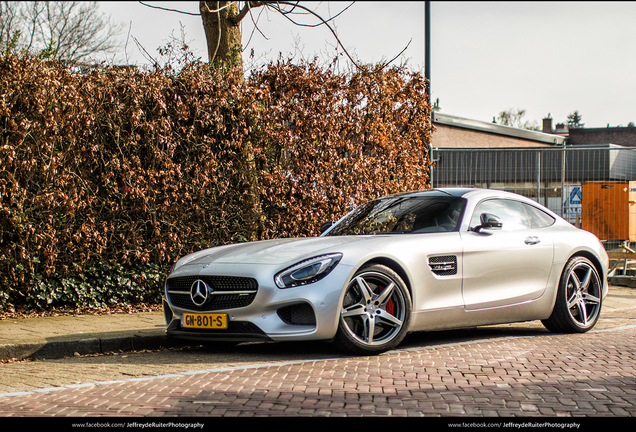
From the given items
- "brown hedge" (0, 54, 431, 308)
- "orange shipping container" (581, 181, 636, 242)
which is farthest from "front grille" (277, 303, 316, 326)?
"orange shipping container" (581, 181, 636, 242)

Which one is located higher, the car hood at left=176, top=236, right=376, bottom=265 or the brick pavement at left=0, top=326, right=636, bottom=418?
the car hood at left=176, top=236, right=376, bottom=265

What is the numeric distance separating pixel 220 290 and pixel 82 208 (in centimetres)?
344

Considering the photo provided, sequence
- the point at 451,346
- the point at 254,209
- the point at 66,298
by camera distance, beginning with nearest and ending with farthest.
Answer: the point at 451,346 < the point at 66,298 < the point at 254,209

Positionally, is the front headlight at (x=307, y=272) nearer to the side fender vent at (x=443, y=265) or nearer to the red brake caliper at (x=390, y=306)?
the red brake caliper at (x=390, y=306)

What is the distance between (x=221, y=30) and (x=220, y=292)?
245 inches

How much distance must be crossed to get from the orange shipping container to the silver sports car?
19.6 ft

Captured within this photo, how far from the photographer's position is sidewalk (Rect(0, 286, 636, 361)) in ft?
22.2

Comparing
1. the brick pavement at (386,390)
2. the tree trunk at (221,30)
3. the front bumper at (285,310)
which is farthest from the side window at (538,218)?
the tree trunk at (221,30)

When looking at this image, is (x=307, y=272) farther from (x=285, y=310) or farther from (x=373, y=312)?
(x=373, y=312)

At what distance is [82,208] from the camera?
8945 millimetres

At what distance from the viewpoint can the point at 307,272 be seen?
607 centimetres

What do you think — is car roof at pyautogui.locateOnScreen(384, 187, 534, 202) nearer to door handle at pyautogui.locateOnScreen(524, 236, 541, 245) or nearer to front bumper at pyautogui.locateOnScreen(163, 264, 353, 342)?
door handle at pyautogui.locateOnScreen(524, 236, 541, 245)
